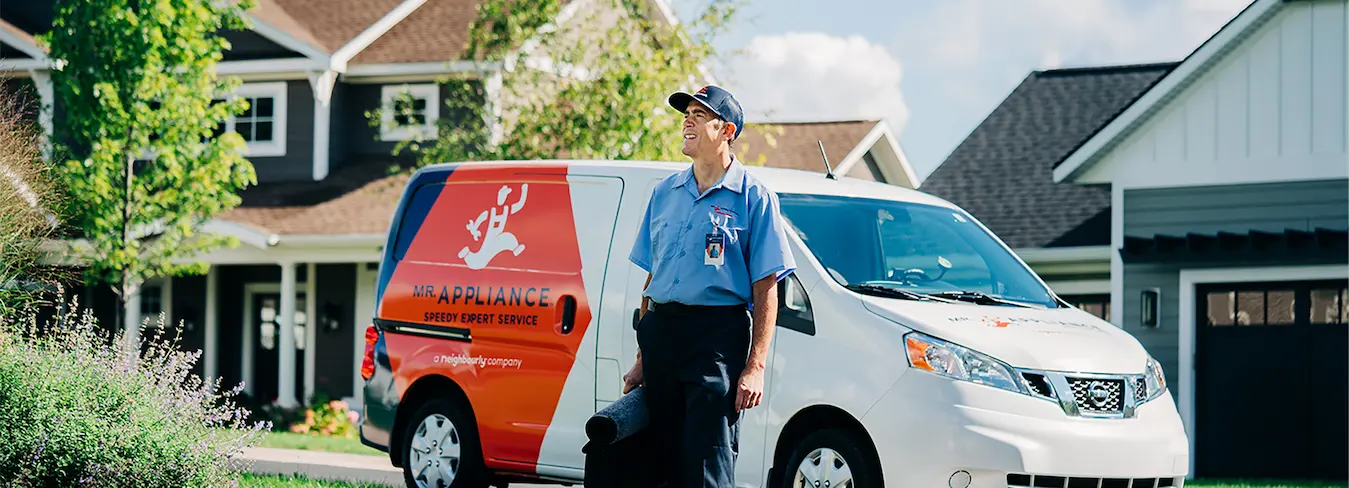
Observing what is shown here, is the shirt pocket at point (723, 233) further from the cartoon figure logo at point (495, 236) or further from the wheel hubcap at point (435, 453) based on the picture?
the wheel hubcap at point (435, 453)

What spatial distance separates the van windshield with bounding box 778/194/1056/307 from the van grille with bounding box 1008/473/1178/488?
1.08 meters

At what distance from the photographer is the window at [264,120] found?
26.6 metres

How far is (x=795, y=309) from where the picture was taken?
8.63m

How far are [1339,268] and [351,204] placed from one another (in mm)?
13513

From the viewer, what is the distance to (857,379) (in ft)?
27.1

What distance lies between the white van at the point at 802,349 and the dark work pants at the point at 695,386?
1906 millimetres

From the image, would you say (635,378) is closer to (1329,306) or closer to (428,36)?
(1329,306)

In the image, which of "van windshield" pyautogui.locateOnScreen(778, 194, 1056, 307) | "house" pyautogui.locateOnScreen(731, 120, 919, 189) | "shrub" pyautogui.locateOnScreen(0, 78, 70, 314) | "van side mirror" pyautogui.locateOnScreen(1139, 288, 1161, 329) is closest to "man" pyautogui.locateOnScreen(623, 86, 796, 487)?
"van windshield" pyautogui.locateOnScreen(778, 194, 1056, 307)

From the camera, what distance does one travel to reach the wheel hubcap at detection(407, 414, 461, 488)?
32.9 ft

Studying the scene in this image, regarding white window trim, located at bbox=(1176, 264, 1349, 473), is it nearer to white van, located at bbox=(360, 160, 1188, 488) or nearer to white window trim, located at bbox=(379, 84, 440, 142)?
white van, located at bbox=(360, 160, 1188, 488)

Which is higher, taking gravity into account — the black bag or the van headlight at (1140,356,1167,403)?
the van headlight at (1140,356,1167,403)

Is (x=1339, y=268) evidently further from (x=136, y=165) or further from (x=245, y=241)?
(x=136, y=165)

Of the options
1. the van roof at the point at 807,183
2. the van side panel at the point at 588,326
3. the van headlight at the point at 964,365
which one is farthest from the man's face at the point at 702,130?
the van side panel at the point at 588,326

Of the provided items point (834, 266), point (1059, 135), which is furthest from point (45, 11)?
point (834, 266)
